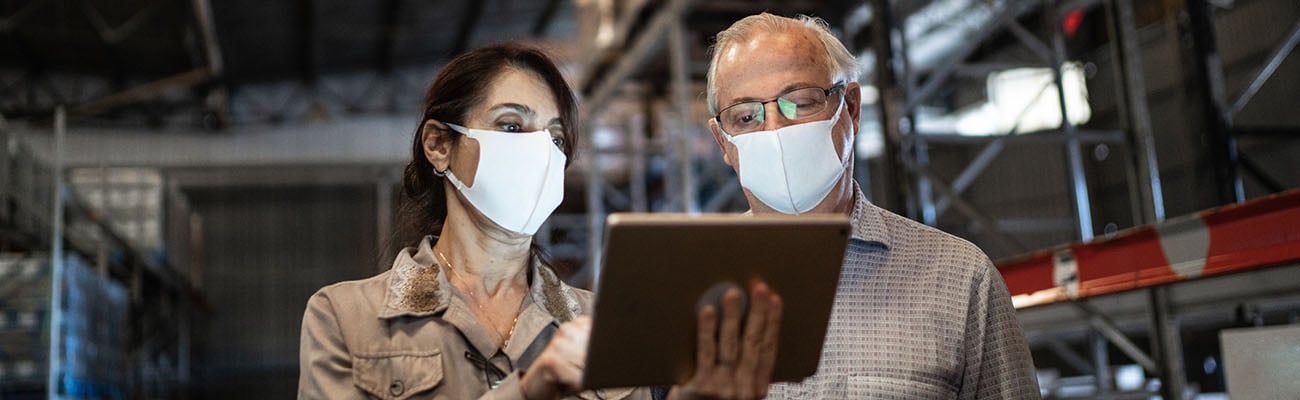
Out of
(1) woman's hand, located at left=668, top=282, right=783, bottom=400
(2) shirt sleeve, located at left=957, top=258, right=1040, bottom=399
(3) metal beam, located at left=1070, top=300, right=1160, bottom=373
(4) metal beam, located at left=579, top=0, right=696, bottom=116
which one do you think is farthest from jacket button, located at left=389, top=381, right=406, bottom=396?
(4) metal beam, located at left=579, top=0, right=696, bottom=116

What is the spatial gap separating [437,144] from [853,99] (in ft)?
3.53

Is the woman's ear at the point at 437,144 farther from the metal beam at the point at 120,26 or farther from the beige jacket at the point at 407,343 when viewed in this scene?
the metal beam at the point at 120,26

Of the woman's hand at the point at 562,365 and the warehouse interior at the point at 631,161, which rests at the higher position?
the warehouse interior at the point at 631,161

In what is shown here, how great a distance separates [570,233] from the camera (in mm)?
23031

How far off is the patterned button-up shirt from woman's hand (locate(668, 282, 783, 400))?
2.54ft

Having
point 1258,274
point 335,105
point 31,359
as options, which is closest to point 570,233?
point 335,105

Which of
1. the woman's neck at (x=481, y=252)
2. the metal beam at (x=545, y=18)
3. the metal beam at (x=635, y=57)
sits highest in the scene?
the metal beam at (x=545, y=18)

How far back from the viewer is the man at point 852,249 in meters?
2.52

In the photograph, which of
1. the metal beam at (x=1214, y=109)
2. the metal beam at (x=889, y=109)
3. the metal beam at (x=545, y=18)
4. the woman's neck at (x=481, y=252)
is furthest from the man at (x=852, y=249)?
the metal beam at (x=545, y=18)

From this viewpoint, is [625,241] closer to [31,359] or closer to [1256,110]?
[1256,110]

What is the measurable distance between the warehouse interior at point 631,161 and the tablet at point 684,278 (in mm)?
1047

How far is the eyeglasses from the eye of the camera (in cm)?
281

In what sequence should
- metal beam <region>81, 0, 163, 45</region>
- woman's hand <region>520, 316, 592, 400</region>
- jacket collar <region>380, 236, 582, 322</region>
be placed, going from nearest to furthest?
1. woman's hand <region>520, 316, 592, 400</region>
2. jacket collar <region>380, 236, 582, 322</region>
3. metal beam <region>81, 0, 163, 45</region>

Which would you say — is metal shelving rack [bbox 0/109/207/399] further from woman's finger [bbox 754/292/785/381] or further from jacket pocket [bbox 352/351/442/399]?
woman's finger [bbox 754/292/785/381]
